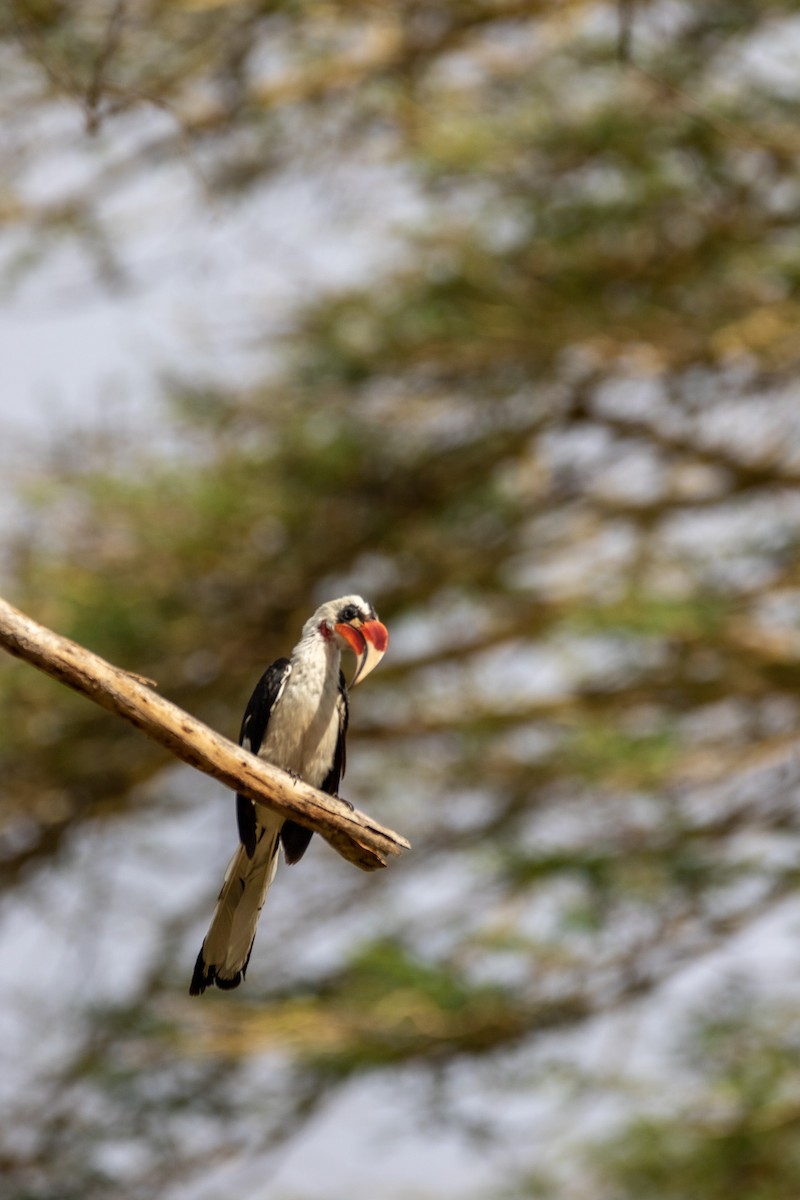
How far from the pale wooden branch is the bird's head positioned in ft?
0.75

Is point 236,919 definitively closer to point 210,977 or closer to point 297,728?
point 210,977

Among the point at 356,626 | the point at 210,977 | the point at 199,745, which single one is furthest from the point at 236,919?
the point at 356,626

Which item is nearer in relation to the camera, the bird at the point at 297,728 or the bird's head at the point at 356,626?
the bird's head at the point at 356,626

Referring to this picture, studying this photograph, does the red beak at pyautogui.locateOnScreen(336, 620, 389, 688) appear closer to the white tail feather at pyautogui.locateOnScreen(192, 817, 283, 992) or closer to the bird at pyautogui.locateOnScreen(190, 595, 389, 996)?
the bird at pyautogui.locateOnScreen(190, 595, 389, 996)

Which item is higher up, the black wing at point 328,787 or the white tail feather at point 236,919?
the black wing at point 328,787

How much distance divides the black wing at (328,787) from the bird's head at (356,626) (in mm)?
226

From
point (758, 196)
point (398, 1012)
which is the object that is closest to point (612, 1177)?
point (398, 1012)

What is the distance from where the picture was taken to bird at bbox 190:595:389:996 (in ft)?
9.64

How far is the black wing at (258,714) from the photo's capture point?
123 inches

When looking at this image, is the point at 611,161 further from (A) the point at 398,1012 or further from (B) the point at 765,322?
(A) the point at 398,1012

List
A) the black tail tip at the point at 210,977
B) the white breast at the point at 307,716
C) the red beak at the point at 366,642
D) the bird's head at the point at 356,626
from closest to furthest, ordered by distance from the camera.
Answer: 1. the red beak at the point at 366,642
2. the bird's head at the point at 356,626
3. the black tail tip at the point at 210,977
4. the white breast at the point at 307,716

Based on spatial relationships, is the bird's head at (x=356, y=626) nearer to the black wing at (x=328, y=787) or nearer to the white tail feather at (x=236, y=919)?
the black wing at (x=328, y=787)

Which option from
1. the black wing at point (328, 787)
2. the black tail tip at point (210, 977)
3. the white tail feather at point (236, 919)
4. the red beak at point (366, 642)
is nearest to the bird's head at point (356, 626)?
the red beak at point (366, 642)

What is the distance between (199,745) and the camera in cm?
260
